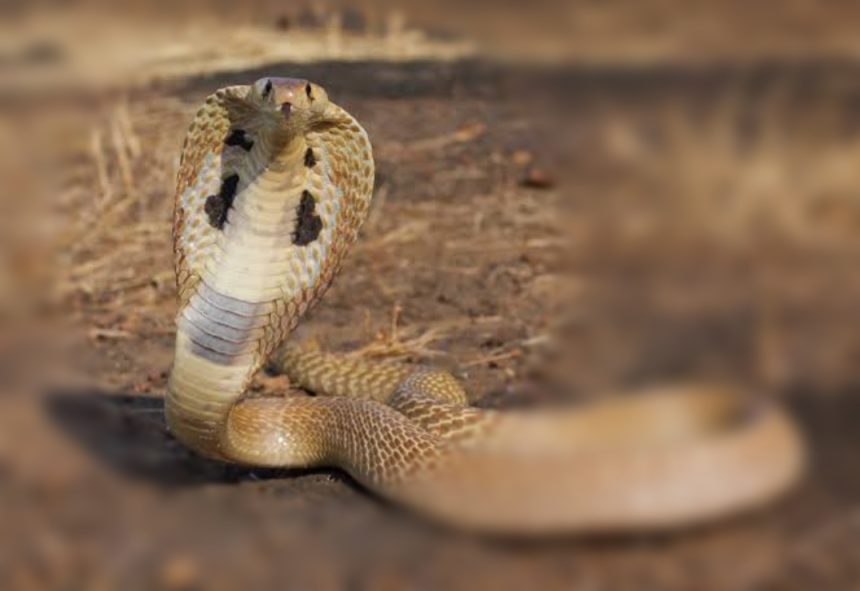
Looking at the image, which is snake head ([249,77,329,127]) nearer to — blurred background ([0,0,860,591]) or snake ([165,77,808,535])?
snake ([165,77,808,535])

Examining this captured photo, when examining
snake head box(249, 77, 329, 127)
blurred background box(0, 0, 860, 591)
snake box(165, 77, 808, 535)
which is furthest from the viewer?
snake head box(249, 77, 329, 127)

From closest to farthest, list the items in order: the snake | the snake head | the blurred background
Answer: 1. the blurred background
2. the snake
3. the snake head

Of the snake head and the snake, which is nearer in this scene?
the snake

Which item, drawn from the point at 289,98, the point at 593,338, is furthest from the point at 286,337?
the point at 593,338

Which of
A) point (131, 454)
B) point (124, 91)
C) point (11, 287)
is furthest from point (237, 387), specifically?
Result: point (124, 91)

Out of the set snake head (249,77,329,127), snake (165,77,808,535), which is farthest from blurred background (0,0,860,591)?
snake head (249,77,329,127)

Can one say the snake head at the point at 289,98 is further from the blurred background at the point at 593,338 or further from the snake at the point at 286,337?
the blurred background at the point at 593,338

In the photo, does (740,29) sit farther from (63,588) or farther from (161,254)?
(161,254)

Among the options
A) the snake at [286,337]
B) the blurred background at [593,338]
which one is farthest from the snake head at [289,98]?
the blurred background at [593,338]
